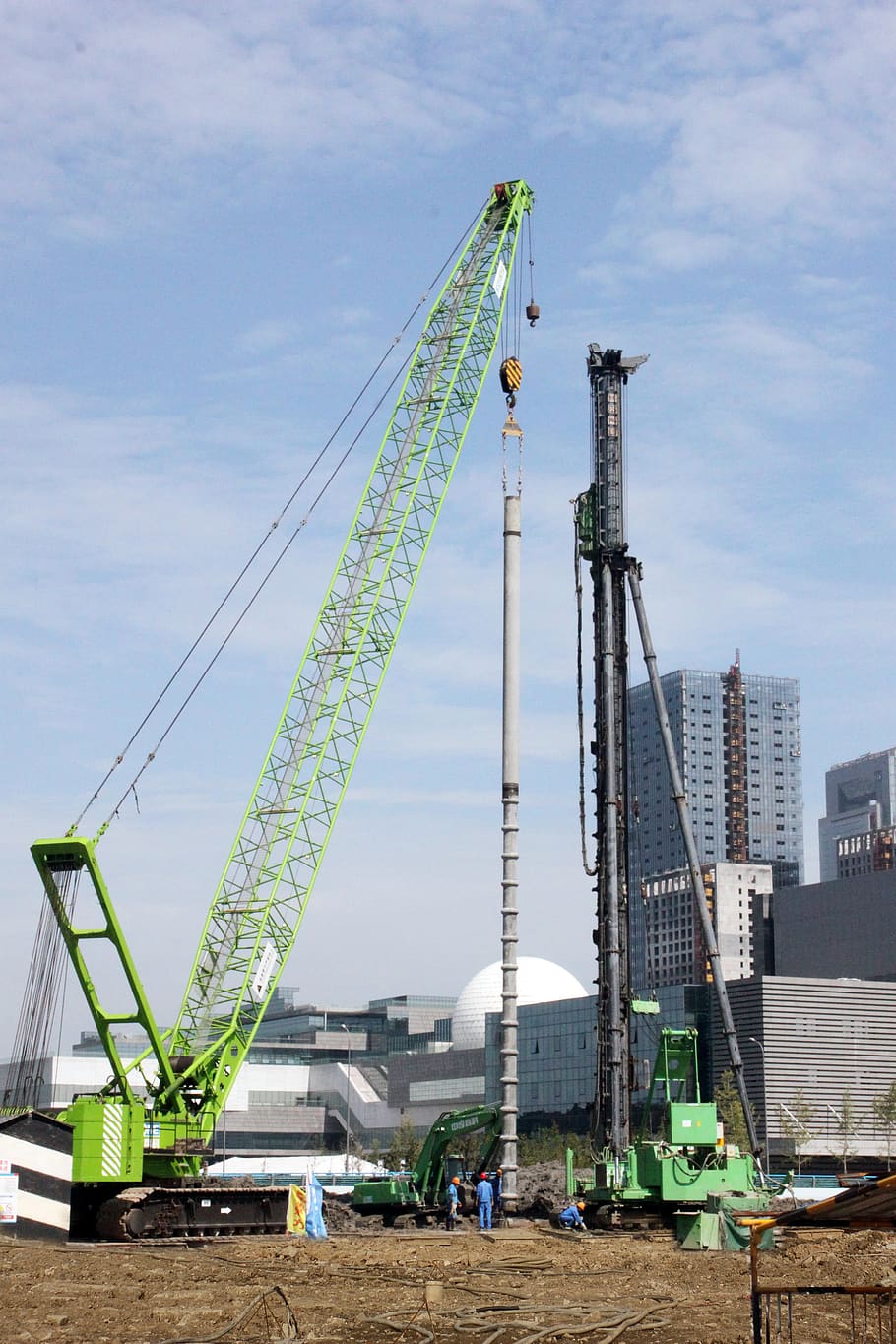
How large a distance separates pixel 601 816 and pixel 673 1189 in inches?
560

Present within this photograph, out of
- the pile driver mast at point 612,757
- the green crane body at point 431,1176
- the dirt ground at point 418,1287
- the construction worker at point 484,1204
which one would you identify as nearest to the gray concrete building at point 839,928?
the pile driver mast at point 612,757

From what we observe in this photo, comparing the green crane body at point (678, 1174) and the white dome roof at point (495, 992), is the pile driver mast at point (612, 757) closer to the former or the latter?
the green crane body at point (678, 1174)

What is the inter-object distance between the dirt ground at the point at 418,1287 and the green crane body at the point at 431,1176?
6719 millimetres

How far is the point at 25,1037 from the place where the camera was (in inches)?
1978

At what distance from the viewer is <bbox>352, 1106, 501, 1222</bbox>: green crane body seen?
169 feet

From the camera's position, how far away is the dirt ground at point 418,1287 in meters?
23.6

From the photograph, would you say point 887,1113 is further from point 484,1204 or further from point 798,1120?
point 484,1204

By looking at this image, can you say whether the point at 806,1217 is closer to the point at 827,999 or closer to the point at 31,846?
the point at 31,846

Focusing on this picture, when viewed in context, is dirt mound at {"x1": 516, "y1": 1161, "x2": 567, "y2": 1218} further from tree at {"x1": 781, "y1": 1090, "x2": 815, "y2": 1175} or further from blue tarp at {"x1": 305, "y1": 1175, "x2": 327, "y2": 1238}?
tree at {"x1": 781, "y1": 1090, "x2": 815, "y2": 1175}

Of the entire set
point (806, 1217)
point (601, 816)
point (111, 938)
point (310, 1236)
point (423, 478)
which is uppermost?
point (423, 478)

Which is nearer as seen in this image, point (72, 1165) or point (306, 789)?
point (72, 1165)

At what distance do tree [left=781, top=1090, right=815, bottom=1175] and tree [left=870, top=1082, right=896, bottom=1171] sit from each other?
15.6ft

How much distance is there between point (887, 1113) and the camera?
111m

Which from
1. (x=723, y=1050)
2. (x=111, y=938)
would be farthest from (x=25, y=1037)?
(x=723, y=1050)
